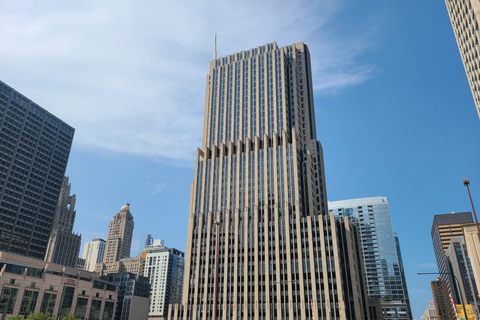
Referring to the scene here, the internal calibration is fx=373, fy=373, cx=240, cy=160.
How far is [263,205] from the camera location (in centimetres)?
13338

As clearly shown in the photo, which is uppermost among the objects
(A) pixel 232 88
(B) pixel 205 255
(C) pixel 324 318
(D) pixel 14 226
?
(A) pixel 232 88

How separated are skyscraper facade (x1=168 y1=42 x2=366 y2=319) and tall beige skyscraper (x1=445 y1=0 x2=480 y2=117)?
60.1 m

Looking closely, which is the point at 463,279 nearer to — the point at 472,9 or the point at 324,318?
the point at 324,318

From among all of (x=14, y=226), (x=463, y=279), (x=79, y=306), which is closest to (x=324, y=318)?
(x=79, y=306)

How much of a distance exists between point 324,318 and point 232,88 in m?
97.8

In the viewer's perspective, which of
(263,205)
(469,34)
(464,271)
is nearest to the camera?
(469,34)

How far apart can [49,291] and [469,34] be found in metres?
130

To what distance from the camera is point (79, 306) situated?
125500mm

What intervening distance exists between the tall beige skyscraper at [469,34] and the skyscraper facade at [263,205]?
197 feet

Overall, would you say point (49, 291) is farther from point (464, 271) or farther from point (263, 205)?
point (464, 271)

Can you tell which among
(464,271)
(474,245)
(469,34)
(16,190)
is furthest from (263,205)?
(16,190)

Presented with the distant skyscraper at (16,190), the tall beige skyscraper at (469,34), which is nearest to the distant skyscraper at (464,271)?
the tall beige skyscraper at (469,34)

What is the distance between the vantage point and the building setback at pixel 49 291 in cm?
10650

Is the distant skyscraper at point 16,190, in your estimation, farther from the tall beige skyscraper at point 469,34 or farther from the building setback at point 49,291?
the tall beige skyscraper at point 469,34
